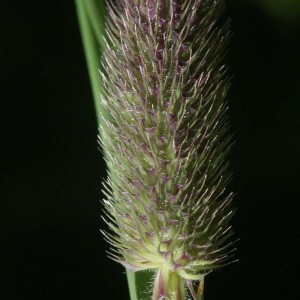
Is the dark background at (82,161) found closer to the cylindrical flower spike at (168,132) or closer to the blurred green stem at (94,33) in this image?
the blurred green stem at (94,33)

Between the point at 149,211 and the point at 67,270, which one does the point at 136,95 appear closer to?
the point at 149,211

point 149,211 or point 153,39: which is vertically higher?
point 153,39

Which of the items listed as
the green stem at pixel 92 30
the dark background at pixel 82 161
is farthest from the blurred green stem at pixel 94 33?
the dark background at pixel 82 161

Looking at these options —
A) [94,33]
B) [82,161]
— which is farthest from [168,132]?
[82,161]

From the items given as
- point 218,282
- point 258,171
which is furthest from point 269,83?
point 218,282

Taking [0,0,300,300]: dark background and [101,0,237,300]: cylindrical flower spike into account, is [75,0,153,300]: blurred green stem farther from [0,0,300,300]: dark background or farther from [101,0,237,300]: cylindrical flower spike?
[0,0,300,300]: dark background

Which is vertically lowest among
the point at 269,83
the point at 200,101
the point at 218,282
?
the point at 218,282

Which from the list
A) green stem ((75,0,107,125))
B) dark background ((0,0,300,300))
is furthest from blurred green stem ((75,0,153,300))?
dark background ((0,0,300,300))

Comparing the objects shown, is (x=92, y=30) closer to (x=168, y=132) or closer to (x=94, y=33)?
(x=94, y=33)
